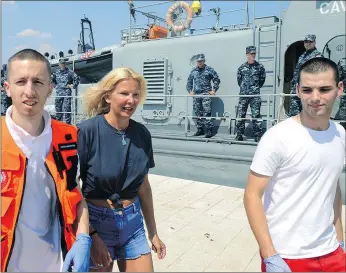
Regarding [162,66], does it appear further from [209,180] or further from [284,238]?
[284,238]

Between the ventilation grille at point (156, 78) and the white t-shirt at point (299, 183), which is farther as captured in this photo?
the ventilation grille at point (156, 78)

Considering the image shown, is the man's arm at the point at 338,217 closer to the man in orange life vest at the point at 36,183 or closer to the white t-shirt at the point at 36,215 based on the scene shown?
the man in orange life vest at the point at 36,183

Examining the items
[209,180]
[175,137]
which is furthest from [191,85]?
[209,180]

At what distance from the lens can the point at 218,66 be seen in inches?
299

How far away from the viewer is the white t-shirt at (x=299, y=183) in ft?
5.66

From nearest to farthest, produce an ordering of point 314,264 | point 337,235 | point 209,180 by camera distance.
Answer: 1. point 314,264
2. point 337,235
3. point 209,180

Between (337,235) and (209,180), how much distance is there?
4.39 metres

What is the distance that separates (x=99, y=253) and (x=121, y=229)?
18cm

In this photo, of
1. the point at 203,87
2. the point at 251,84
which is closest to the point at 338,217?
the point at 251,84

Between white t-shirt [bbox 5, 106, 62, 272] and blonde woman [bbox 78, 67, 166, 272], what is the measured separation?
37cm

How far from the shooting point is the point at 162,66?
8.31 metres

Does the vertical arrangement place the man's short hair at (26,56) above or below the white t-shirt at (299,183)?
above

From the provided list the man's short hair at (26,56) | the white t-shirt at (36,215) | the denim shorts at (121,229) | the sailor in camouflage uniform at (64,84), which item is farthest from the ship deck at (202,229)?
the sailor in camouflage uniform at (64,84)

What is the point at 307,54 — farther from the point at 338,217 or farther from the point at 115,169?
the point at 115,169
